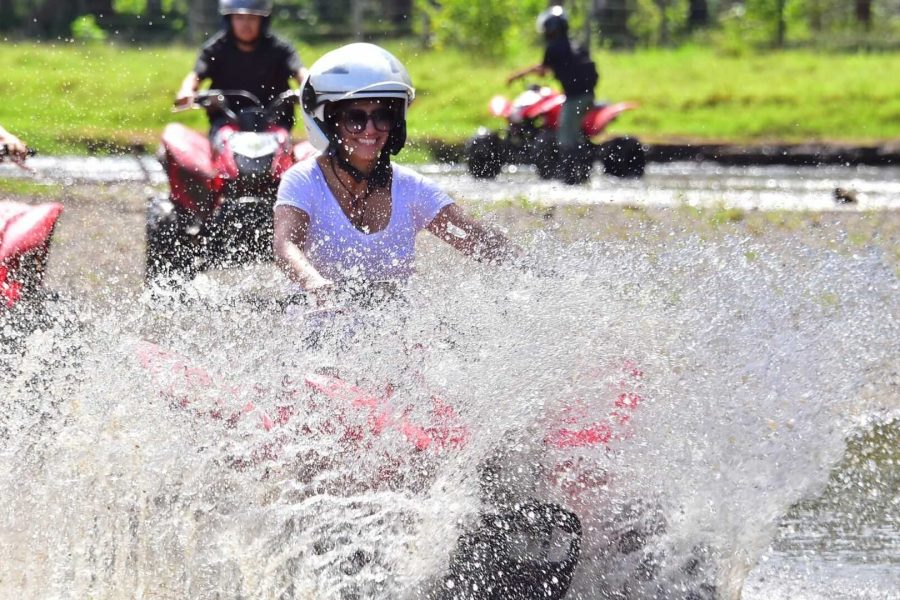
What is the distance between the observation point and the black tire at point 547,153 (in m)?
13.0

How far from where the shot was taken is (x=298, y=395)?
160 inches

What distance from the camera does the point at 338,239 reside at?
491 centimetres

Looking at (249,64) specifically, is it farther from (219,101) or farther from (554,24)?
(554,24)

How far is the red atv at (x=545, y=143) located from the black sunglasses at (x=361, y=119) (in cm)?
774

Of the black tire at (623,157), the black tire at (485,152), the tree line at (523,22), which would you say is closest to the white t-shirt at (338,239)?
the black tire at (485,152)

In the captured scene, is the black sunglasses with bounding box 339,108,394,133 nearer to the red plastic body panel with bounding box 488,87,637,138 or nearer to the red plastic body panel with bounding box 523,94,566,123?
the red plastic body panel with bounding box 488,87,637,138

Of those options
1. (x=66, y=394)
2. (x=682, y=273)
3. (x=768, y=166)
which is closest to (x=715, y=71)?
(x=768, y=166)

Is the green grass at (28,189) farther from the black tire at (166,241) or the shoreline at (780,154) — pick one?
the shoreline at (780,154)

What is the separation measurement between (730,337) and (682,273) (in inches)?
26.0

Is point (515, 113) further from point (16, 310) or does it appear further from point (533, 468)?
point (533, 468)

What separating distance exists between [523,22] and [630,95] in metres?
5.49

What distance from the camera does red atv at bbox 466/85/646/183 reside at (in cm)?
1300

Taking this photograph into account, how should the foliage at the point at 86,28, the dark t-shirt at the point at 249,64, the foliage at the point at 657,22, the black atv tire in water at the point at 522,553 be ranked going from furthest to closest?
1. the foliage at the point at 86,28
2. the foliage at the point at 657,22
3. the dark t-shirt at the point at 249,64
4. the black atv tire in water at the point at 522,553

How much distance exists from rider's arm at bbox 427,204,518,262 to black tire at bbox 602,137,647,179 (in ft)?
27.2
